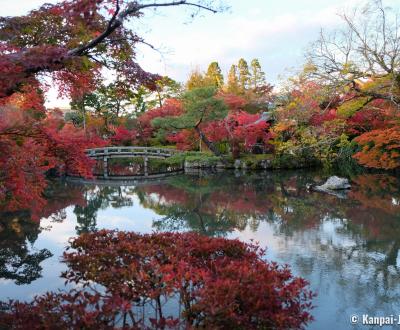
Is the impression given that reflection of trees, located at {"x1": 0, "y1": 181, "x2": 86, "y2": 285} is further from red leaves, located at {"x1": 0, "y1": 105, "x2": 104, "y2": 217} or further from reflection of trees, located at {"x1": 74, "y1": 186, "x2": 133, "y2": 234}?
red leaves, located at {"x1": 0, "y1": 105, "x2": 104, "y2": 217}

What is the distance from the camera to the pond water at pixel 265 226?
571cm

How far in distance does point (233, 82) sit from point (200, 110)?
14.0 meters

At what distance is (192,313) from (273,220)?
7380 mm

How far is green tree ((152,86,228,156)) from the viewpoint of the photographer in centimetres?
2016

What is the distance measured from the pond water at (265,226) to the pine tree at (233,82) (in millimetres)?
15325

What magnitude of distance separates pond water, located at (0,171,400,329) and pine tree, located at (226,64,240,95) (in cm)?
1533

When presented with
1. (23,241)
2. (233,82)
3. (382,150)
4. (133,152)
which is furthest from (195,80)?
(23,241)

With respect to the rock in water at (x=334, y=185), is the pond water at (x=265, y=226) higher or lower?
lower

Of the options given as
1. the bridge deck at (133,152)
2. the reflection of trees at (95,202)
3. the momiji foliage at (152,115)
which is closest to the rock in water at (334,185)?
the reflection of trees at (95,202)

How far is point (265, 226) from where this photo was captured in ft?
31.1

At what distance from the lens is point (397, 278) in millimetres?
6031

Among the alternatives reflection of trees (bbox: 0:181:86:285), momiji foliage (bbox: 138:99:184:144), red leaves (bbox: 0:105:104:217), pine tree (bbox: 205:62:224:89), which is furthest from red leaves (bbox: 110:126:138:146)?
red leaves (bbox: 0:105:104:217)

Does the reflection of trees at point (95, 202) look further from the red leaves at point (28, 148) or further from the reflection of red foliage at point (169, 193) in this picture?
the red leaves at point (28, 148)

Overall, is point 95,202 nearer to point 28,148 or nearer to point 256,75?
point 28,148
